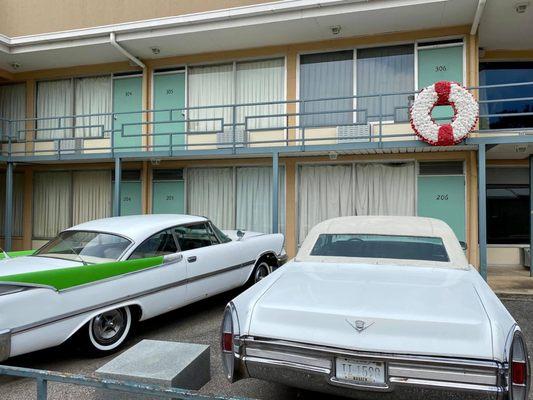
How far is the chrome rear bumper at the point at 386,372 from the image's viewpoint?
234 cm

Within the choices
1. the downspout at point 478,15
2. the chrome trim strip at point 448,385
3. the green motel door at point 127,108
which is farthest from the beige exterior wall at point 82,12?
the chrome trim strip at point 448,385

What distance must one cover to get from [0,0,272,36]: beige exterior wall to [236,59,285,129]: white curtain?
1.42 metres

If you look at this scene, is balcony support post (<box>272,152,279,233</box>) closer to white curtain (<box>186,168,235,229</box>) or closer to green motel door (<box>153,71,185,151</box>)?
white curtain (<box>186,168,235,229</box>)

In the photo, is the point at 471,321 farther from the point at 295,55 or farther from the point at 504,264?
the point at 504,264

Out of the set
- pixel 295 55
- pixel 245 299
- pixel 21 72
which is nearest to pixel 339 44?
pixel 295 55

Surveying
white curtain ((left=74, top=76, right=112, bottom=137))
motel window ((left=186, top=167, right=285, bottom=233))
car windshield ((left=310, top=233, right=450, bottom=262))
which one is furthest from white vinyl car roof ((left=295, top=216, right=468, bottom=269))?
white curtain ((left=74, top=76, right=112, bottom=137))

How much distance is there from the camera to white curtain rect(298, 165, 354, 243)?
9.60 meters

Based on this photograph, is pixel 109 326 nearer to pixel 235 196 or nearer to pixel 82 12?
pixel 235 196

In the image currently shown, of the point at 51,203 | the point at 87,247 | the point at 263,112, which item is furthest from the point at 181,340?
the point at 51,203

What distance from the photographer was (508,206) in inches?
424

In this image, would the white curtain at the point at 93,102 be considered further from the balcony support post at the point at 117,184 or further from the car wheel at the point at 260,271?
the car wheel at the point at 260,271

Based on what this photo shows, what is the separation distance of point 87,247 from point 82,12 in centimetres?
813

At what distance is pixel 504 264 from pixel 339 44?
667 cm

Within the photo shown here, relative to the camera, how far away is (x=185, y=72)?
10.7 metres
